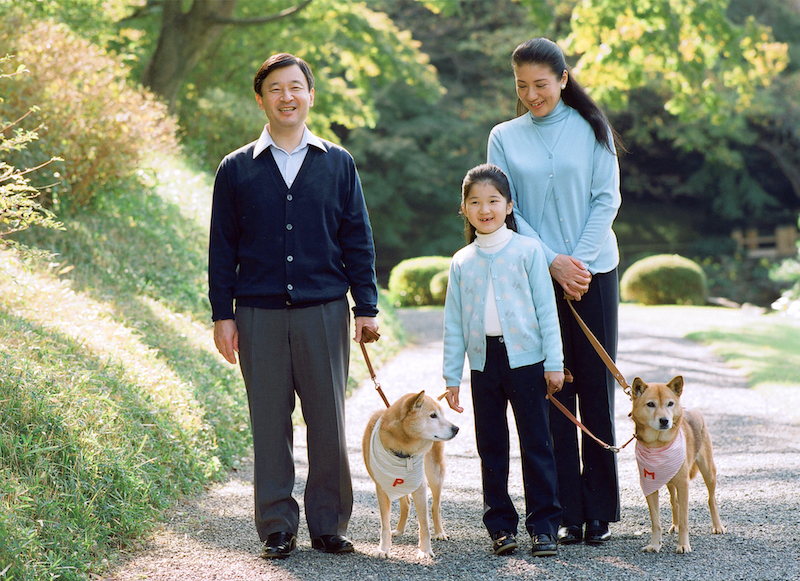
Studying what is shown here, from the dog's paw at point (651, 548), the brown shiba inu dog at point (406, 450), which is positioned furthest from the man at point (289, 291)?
the dog's paw at point (651, 548)

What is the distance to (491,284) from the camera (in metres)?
3.36

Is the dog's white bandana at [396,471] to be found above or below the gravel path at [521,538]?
above

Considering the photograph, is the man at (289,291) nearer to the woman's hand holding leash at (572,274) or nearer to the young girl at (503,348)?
the young girl at (503,348)

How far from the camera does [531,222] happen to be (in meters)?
3.58

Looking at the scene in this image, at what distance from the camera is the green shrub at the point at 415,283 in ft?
65.4

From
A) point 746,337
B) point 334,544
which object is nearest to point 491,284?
point 334,544

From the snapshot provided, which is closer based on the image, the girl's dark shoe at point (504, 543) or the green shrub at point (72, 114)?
the girl's dark shoe at point (504, 543)

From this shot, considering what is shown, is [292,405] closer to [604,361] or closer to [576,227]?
[604,361]

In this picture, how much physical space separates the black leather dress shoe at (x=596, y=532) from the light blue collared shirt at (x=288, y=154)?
6.77ft

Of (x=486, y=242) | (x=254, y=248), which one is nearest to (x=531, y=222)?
(x=486, y=242)

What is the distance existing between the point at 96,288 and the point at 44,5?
397cm

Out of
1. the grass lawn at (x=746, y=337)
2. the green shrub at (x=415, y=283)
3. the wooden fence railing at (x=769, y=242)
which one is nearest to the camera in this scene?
the grass lawn at (x=746, y=337)

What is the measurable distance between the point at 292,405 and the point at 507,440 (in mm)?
983

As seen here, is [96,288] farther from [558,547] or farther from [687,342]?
[687,342]
